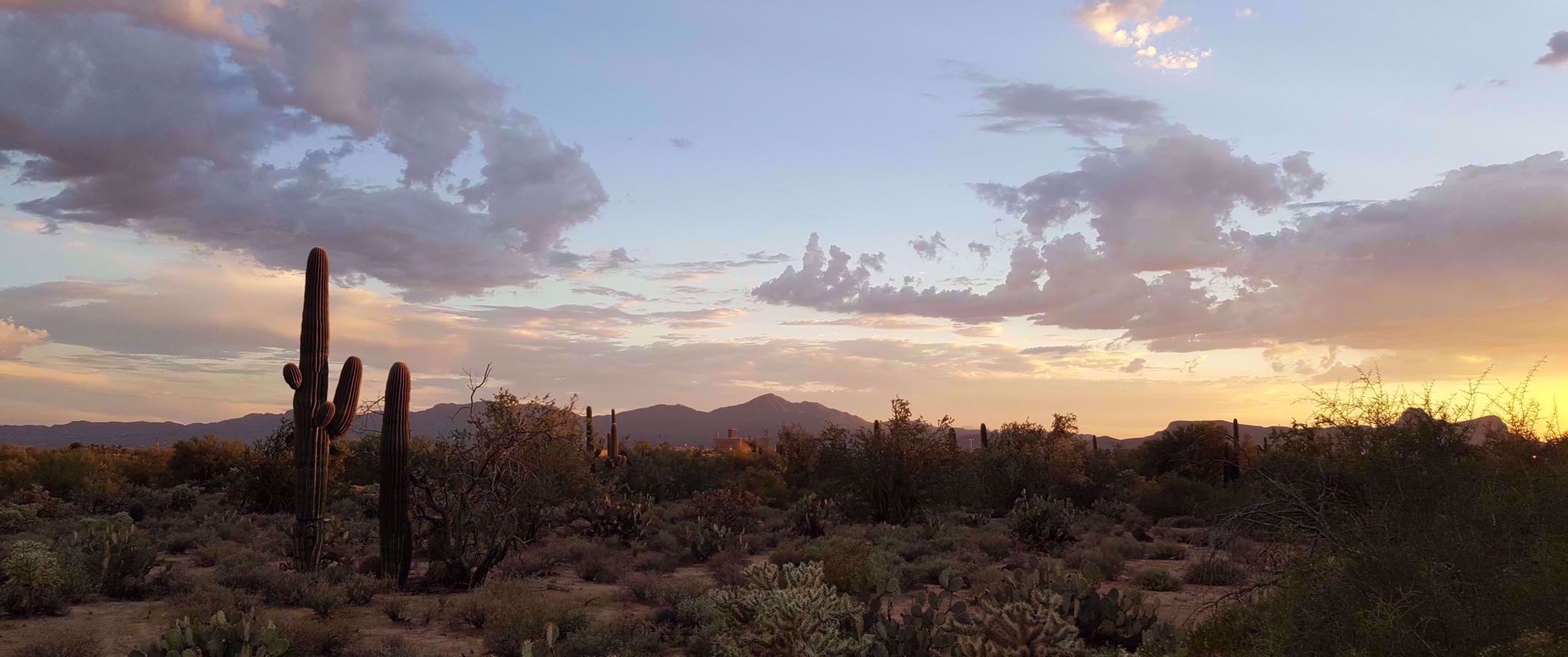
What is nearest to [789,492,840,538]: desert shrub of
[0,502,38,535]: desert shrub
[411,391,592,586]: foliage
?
Result: [411,391,592,586]: foliage

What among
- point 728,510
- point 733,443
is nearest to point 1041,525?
point 728,510

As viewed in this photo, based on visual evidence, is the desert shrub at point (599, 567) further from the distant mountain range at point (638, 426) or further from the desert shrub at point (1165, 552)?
the distant mountain range at point (638, 426)

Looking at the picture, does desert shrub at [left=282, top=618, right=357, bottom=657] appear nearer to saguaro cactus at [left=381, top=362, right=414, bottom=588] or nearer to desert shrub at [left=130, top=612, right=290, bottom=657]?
desert shrub at [left=130, top=612, right=290, bottom=657]

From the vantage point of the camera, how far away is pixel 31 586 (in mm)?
13266

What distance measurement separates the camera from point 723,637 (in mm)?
9430

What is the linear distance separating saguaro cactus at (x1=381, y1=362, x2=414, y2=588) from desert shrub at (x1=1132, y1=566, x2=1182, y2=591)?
11.8 meters

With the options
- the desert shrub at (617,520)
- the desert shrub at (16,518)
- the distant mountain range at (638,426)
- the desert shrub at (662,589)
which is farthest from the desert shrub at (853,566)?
the distant mountain range at (638,426)

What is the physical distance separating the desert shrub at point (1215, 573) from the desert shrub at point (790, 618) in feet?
25.3

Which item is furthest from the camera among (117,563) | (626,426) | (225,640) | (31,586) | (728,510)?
(626,426)

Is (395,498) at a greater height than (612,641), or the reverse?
(395,498)

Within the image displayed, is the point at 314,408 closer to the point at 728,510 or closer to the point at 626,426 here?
the point at 728,510

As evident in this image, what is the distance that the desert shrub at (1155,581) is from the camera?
51.7ft

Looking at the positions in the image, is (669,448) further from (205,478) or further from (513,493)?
(513,493)

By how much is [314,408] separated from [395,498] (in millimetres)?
2164
